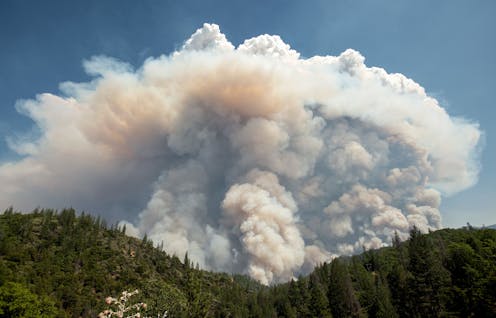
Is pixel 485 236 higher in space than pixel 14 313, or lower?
higher

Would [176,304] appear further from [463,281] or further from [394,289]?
[394,289]

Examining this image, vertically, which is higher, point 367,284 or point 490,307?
point 367,284

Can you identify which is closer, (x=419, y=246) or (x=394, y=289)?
(x=419, y=246)

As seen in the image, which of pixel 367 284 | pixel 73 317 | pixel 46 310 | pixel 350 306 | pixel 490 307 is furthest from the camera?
pixel 367 284

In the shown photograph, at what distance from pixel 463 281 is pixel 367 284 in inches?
3566

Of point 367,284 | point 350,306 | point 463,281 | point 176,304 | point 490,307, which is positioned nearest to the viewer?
point 176,304

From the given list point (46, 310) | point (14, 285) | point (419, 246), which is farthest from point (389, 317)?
point (14, 285)

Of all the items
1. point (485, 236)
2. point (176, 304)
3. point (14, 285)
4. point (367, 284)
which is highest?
point (485, 236)

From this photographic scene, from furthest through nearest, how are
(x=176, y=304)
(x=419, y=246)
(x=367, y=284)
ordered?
(x=367, y=284) → (x=419, y=246) → (x=176, y=304)

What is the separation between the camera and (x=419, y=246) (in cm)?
11631

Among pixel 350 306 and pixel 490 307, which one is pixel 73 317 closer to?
pixel 350 306

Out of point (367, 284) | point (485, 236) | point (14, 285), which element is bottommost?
point (14, 285)

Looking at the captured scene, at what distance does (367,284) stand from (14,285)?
160m

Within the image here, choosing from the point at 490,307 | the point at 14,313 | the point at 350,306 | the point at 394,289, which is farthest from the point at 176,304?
the point at 394,289
